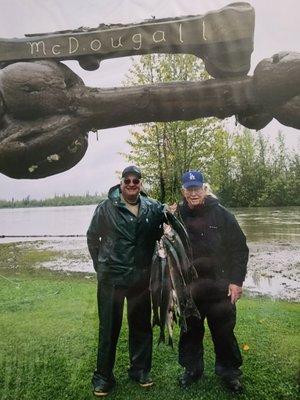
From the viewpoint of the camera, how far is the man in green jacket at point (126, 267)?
2.48m

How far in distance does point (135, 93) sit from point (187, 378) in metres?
1.80

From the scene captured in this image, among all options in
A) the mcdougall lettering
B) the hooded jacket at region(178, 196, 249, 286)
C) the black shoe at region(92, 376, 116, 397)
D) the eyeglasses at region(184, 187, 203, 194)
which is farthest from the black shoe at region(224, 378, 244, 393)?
the mcdougall lettering

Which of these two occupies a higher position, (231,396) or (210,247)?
(210,247)

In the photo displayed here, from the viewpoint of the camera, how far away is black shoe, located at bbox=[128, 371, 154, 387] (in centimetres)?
250

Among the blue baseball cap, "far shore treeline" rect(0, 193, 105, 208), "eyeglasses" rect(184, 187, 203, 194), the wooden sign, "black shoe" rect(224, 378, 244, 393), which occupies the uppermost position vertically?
the wooden sign

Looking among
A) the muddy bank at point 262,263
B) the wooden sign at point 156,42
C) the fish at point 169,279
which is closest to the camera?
the fish at point 169,279

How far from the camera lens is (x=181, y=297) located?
237cm

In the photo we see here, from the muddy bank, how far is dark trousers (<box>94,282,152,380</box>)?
2.54 feet

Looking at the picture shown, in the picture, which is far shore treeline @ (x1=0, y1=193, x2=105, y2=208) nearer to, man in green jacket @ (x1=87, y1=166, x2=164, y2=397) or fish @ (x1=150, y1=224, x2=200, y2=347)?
man in green jacket @ (x1=87, y1=166, x2=164, y2=397)

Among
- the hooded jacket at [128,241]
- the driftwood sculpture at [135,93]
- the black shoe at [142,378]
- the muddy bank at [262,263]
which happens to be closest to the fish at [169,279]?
the hooded jacket at [128,241]

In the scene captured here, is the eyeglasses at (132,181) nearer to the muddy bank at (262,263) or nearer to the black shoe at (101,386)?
the muddy bank at (262,263)

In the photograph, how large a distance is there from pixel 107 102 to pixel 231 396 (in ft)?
6.30

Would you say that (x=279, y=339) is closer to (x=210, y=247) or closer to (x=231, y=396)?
(x=231, y=396)

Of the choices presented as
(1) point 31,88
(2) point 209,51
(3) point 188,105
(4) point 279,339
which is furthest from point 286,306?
(1) point 31,88
